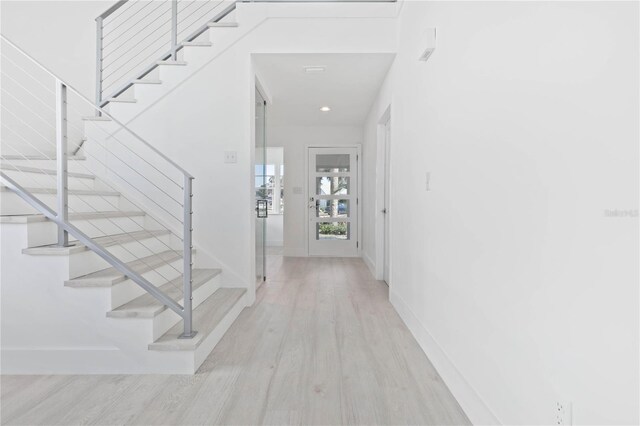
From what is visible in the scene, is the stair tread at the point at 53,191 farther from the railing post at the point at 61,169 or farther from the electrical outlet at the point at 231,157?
the electrical outlet at the point at 231,157

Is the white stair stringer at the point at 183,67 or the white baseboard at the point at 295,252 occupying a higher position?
the white stair stringer at the point at 183,67

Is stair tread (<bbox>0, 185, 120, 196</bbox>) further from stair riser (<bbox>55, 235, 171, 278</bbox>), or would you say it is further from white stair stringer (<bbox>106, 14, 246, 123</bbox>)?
white stair stringer (<bbox>106, 14, 246, 123</bbox>)

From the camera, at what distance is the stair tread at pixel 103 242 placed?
2152 millimetres

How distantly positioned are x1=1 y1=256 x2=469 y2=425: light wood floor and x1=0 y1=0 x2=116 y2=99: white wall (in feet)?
12.4

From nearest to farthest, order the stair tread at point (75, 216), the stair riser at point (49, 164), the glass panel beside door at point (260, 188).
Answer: the stair tread at point (75, 216), the stair riser at point (49, 164), the glass panel beside door at point (260, 188)

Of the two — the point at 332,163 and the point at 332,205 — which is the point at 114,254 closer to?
the point at 332,205

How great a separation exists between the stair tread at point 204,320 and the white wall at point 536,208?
143cm

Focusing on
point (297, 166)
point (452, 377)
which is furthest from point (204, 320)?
point (297, 166)

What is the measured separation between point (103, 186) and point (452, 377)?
11.0 feet

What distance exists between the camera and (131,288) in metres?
2.48

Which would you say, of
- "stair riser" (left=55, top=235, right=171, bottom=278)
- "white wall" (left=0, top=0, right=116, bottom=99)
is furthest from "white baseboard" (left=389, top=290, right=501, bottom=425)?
"white wall" (left=0, top=0, right=116, bottom=99)

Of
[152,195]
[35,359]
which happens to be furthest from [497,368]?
[152,195]

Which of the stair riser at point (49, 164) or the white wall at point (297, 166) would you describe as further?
the white wall at point (297, 166)

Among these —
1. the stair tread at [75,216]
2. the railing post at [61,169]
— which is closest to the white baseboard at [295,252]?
the stair tread at [75,216]
